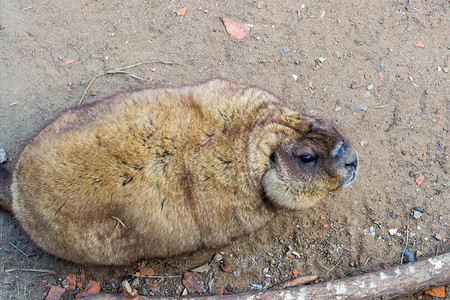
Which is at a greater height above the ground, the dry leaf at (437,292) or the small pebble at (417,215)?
the small pebble at (417,215)

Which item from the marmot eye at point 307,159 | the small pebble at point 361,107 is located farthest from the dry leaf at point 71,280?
the small pebble at point 361,107

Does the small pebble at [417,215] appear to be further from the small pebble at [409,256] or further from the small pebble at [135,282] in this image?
the small pebble at [135,282]

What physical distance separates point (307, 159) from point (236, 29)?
9.70 ft

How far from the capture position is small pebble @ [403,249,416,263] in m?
4.59

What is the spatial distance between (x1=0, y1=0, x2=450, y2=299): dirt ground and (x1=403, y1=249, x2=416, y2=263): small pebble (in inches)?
0.5

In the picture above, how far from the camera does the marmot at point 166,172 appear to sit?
12.4ft

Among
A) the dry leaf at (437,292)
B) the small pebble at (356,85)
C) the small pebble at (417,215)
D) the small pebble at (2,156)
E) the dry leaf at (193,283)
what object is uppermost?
the small pebble at (356,85)

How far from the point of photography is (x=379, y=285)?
4.06 meters

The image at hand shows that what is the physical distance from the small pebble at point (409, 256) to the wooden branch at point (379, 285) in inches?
15.7

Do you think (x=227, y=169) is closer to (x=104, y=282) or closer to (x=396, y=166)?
(x=104, y=282)

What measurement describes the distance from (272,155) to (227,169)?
0.50m

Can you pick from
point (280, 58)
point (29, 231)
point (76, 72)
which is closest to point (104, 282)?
point (29, 231)

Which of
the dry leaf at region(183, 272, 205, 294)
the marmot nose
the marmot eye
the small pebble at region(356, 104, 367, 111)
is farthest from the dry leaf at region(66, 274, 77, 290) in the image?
the small pebble at region(356, 104, 367, 111)

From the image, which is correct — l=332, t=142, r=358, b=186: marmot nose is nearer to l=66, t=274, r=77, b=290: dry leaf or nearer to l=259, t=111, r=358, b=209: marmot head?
l=259, t=111, r=358, b=209: marmot head
